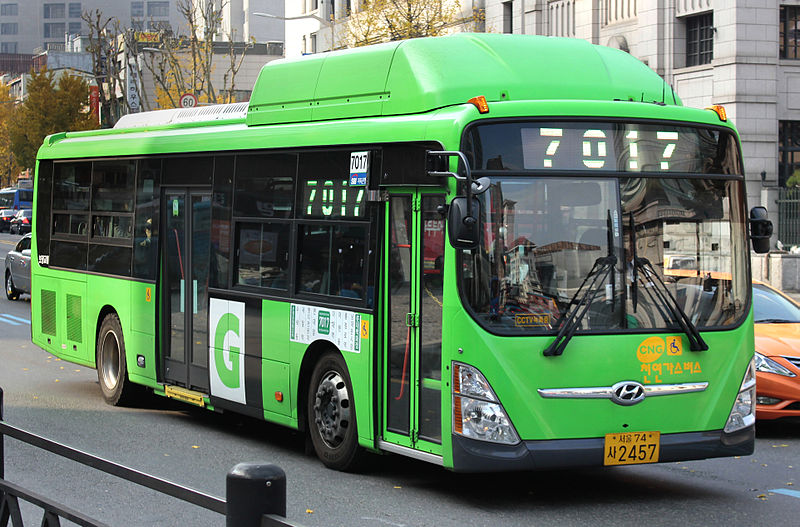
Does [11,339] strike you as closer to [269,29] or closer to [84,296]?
[84,296]

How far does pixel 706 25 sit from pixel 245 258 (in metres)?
26.0

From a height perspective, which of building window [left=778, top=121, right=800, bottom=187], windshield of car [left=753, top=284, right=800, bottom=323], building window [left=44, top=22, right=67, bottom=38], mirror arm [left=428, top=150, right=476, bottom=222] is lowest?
windshield of car [left=753, top=284, right=800, bottom=323]

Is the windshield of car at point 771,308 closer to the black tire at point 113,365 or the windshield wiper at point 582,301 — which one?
the windshield wiper at point 582,301

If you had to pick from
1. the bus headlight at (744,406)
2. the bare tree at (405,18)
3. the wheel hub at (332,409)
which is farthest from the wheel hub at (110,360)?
the bare tree at (405,18)

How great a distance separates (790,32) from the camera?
110ft

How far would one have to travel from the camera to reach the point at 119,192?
43.5 ft

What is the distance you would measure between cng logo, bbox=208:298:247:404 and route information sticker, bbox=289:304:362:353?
38.1 inches

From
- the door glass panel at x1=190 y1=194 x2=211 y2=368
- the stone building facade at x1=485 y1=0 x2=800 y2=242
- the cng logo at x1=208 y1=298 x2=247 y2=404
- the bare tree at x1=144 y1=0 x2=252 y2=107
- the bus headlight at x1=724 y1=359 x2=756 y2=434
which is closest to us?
the bus headlight at x1=724 y1=359 x2=756 y2=434

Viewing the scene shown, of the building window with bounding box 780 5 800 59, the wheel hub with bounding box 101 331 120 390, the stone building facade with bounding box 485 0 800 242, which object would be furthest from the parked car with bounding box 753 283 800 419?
the building window with bounding box 780 5 800 59

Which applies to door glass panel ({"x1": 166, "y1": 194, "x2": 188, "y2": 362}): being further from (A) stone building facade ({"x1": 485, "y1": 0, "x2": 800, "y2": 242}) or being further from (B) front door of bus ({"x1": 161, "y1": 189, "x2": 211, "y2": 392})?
(A) stone building facade ({"x1": 485, "y1": 0, "x2": 800, "y2": 242})

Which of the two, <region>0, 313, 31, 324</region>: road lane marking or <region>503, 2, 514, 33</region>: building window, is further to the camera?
<region>503, 2, 514, 33</region>: building window

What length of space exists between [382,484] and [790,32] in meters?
27.8

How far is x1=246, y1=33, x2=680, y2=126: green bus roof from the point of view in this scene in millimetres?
8828

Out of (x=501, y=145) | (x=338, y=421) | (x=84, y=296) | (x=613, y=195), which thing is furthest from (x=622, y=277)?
(x=84, y=296)
